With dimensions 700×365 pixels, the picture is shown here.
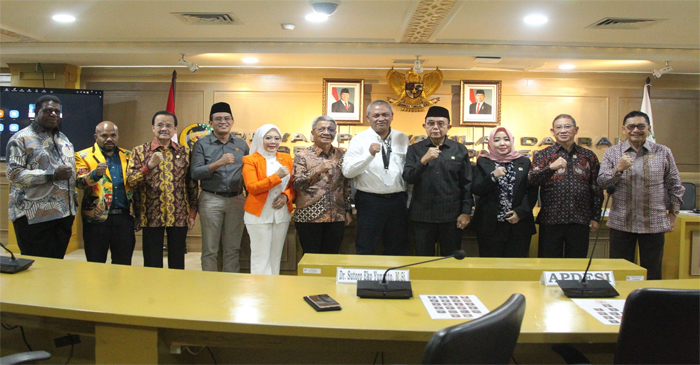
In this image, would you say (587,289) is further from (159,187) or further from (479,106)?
(479,106)

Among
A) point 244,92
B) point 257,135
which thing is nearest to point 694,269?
point 257,135

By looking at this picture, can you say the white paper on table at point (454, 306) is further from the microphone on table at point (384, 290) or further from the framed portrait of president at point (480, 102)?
the framed portrait of president at point (480, 102)

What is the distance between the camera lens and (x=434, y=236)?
3252 mm

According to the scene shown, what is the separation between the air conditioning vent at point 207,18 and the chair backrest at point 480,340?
3.75 meters

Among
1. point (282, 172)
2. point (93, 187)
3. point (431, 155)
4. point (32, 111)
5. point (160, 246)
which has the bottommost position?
point (160, 246)

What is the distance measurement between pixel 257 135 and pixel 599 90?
199 inches

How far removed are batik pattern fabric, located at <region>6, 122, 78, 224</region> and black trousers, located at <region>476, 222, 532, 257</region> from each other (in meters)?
2.78

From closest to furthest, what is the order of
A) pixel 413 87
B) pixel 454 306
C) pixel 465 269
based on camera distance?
pixel 454 306
pixel 465 269
pixel 413 87

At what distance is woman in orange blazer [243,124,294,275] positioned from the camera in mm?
3273

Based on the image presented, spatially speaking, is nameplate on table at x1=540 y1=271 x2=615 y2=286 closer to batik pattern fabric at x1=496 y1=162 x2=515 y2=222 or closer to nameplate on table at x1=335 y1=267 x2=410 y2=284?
nameplate on table at x1=335 y1=267 x2=410 y2=284

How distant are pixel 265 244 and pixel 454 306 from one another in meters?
1.96

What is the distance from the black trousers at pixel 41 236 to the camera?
2.90 metres

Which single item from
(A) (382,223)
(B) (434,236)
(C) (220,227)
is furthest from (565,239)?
(C) (220,227)

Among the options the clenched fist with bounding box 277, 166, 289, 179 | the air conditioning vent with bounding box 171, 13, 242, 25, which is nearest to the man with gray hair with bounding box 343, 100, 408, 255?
the clenched fist with bounding box 277, 166, 289, 179
